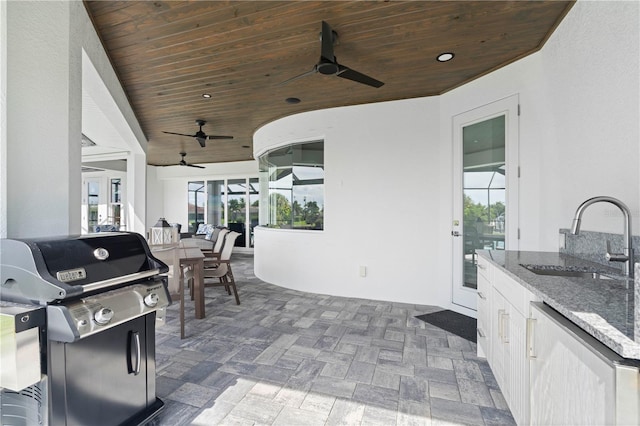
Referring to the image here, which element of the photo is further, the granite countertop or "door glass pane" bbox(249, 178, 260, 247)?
"door glass pane" bbox(249, 178, 260, 247)

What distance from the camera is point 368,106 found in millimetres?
4117

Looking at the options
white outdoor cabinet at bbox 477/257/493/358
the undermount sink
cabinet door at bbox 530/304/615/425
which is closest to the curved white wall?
white outdoor cabinet at bbox 477/257/493/358

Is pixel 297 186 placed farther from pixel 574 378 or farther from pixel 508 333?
pixel 574 378

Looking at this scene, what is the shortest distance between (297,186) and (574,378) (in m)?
4.11

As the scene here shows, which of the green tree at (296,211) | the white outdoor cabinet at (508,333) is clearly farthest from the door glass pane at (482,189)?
the green tree at (296,211)

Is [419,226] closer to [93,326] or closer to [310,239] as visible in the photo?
[310,239]

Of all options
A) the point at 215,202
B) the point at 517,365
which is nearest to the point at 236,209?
the point at 215,202

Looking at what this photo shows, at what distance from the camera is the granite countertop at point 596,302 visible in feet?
2.57

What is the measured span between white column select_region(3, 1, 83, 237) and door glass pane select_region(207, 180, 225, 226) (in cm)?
774

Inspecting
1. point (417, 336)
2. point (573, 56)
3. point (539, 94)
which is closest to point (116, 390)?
point (417, 336)

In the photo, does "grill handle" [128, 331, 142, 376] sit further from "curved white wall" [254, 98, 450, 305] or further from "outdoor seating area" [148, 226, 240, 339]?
"curved white wall" [254, 98, 450, 305]

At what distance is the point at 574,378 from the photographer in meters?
0.95

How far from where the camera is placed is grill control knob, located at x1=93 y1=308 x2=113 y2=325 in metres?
1.22

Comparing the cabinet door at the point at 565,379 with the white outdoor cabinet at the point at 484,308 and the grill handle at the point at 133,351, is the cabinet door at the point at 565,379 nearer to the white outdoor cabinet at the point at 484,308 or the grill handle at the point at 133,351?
the white outdoor cabinet at the point at 484,308
